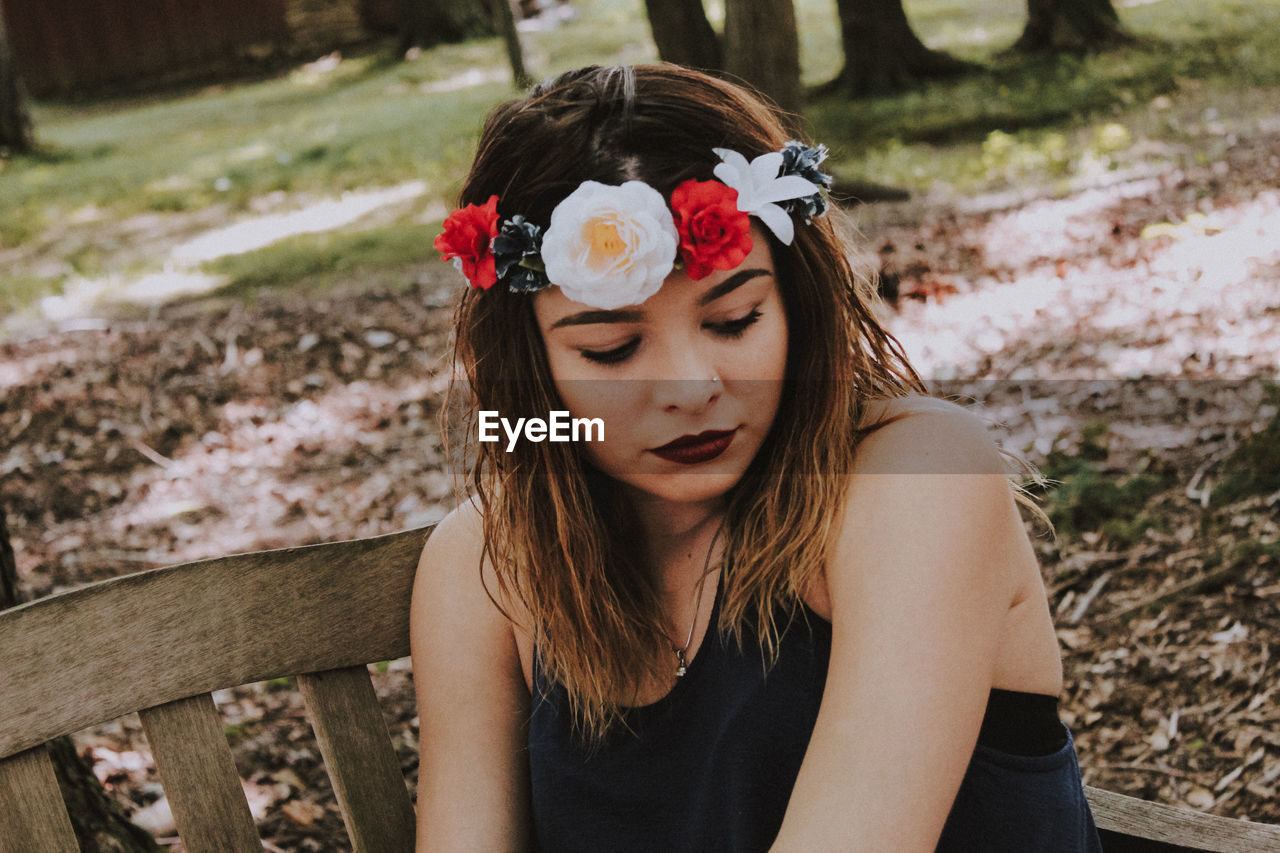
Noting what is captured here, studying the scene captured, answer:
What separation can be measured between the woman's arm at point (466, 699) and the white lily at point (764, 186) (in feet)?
2.21

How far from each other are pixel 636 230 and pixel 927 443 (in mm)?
469

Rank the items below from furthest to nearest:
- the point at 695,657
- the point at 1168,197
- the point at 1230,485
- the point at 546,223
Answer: the point at 1168,197, the point at 1230,485, the point at 695,657, the point at 546,223

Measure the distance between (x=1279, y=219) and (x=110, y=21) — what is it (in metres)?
18.3

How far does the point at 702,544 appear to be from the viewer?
5.89 ft

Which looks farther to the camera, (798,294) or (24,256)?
(24,256)

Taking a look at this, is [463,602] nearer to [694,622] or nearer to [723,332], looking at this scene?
[694,622]

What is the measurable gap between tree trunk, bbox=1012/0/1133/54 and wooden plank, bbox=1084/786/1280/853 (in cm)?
988

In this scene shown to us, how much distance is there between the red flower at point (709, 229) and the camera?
146 centimetres

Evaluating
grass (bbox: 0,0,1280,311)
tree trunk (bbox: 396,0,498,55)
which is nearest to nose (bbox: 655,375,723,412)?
grass (bbox: 0,0,1280,311)

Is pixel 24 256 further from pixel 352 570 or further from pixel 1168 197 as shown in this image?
pixel 352 570

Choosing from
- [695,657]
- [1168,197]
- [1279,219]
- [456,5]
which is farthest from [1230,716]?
[456,5]

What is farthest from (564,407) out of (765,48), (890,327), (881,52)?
(881,52)

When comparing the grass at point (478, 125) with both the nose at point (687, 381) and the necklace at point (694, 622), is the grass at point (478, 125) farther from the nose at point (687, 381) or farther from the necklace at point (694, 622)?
the nose at point (687, 381)

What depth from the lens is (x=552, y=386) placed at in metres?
1.67
